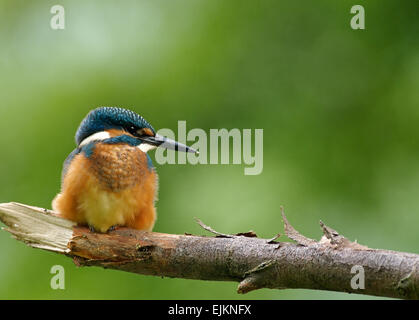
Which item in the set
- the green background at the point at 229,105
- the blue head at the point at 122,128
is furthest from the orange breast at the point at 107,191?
the green background at the point at 229,105

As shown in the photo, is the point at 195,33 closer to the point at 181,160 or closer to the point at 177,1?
the point at 177,1

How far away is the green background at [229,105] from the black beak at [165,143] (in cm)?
26

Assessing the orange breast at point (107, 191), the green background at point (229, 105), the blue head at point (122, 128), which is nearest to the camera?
the orange breast at point (107, 191)

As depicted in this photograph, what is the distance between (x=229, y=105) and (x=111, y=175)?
0.94 m

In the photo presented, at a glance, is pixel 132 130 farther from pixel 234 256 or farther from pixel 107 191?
pixel 234 256

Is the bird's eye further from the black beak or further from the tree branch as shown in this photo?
the tree branch

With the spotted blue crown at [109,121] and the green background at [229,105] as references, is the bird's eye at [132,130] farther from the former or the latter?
the green background at [229,105]

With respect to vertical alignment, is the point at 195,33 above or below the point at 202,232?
above

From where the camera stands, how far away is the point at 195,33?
3.76 m

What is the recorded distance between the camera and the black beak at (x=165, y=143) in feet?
10.7

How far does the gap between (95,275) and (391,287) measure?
182 cm

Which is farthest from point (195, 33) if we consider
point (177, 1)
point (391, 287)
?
point (391, 287)
